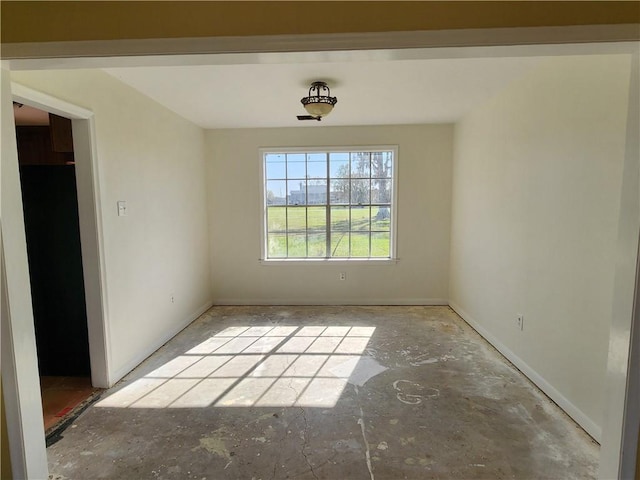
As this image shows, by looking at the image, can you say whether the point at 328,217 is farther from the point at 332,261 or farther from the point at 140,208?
the point at 140,208

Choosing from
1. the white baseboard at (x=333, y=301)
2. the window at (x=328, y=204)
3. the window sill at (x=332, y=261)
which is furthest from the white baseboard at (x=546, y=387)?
the window at (x=328, y=204)

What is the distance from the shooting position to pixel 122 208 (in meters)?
2.74

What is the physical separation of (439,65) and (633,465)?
2541mm

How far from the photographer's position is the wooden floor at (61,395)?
7.42 ft

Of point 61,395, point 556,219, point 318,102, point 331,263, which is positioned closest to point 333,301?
point 331,263

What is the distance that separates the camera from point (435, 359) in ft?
9.95

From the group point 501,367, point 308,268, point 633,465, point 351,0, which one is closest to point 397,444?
point 633,465

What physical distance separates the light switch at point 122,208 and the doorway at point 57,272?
0.99ft

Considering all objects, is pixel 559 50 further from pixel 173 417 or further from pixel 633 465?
pixel 173 417

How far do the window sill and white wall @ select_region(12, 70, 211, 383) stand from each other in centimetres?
108

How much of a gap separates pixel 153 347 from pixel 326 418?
1964mm

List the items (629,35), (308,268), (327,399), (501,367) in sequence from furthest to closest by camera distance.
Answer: (308,268)
(501,367)
(327,399)
(629,35)

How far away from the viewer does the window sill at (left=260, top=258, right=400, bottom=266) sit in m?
4.61

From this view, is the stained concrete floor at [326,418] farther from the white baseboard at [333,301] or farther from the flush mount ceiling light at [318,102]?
the flush mount ceiling light at [318,102]
